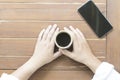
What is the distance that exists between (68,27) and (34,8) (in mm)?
146

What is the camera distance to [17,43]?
1241 millimetres

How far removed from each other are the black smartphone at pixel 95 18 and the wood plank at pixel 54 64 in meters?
0.10

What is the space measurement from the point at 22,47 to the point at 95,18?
0.29 meters

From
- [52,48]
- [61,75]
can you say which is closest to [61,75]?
[61,75]

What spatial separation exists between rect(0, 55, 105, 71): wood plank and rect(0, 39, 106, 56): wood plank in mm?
19

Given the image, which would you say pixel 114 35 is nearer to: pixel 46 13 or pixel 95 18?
pixel 95 18

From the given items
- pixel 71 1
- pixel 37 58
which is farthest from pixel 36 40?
pixel 71 1

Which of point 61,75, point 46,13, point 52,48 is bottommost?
point 61,75

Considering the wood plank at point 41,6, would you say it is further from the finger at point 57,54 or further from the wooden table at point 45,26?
the finger at point 57,54

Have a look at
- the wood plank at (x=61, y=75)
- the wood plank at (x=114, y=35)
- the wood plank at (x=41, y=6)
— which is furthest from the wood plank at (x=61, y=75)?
the wood plank at (x=41, y=6)

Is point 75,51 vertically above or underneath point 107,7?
underneath

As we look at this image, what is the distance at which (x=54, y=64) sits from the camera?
1.23 metres

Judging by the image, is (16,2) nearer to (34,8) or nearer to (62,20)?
(34,8)

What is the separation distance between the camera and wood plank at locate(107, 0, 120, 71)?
1228 mm
